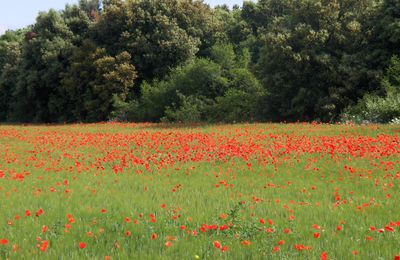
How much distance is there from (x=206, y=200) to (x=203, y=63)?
31042 millimetres

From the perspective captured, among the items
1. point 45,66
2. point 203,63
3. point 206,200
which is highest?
point 45,66

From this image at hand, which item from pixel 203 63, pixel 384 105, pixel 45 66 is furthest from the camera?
pixel 45 66

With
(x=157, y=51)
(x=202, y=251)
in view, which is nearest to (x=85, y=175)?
(x=202, y=251)

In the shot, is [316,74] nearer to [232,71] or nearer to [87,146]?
[232,71]

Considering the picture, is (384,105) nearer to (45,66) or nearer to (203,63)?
(203,63)

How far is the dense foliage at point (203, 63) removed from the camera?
104 feet

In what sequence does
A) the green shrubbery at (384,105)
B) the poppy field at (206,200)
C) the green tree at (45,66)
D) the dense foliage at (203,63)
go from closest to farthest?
the poppy field at (206,200)
the green shrubbery at (384,105)
the dense foliage at (203,63)
the green tree at (45,66)

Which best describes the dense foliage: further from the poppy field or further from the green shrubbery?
the poppy field

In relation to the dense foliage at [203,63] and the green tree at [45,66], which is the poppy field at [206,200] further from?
the green tree at [45,66]

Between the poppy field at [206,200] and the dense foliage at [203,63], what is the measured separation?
13296 millimetres

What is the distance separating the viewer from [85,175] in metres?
13.0

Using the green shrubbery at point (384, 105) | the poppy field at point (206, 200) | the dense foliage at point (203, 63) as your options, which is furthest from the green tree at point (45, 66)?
the poppy field at point (206, 200)

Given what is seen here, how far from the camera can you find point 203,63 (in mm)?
39625

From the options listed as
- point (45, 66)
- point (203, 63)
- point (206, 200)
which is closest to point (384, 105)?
point (203, 63)
